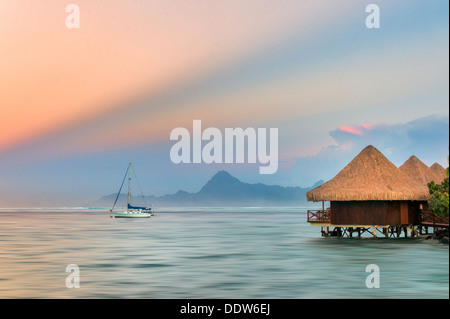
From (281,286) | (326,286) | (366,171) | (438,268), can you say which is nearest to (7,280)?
(281,286)

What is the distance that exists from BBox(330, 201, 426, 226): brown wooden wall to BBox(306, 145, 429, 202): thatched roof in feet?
3.77

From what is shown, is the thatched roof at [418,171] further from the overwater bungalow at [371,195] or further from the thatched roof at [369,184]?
the thatched roof at [369,184]

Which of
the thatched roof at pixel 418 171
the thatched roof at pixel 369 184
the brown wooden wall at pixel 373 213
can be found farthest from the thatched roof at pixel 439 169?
the brown wooden wall at pixel 373 213

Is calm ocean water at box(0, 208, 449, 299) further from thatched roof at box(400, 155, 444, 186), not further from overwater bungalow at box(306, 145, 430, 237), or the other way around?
thatched roof at box(400, 155, 444, 186)

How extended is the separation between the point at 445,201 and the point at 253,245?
14714 mm

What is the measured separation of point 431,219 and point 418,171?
7617mm

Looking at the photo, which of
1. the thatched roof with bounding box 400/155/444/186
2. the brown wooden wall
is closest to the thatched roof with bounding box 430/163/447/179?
the thatched roof with bounding box 400/155/444/186

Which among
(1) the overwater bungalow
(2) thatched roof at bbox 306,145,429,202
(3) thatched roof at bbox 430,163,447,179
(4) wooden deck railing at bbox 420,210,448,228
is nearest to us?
(4) wooden deck railing at bbox 420,210,448,228

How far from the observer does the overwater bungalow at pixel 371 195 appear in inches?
1433

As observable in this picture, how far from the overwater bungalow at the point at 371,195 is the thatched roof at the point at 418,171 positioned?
6.11 metres

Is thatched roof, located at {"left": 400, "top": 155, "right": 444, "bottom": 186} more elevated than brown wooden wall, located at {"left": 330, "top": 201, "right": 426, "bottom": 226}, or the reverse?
thatched roof, located at {"left": 400, "top": 155, "right": 444, "bottom": 186}

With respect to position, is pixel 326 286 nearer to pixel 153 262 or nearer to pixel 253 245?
pixel 153 262

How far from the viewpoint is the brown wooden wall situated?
37188mm
